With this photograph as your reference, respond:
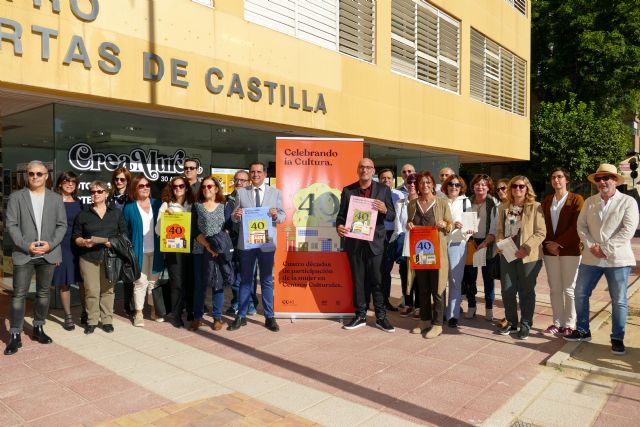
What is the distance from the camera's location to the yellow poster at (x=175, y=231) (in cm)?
619

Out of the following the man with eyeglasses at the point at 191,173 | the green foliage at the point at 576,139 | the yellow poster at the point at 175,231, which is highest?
the green foliage at the point at 576,139

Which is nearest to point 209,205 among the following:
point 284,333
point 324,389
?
point 284,333

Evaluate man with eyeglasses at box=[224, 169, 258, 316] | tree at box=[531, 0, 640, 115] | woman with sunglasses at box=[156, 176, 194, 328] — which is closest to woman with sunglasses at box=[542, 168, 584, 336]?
man with eyeglasses at box=[224, 169, 258, 316]

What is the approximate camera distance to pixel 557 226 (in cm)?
589

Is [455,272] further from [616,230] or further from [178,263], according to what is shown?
[178,263]

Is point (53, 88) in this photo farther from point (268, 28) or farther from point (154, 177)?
point (268, 28)

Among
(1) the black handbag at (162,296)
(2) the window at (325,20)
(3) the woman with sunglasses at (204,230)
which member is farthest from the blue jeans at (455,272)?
(2) the window at (325,20)

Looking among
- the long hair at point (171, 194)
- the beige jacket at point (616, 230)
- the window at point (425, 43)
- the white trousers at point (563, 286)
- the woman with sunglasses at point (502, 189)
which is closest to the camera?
the beige jacket at point (616, 230)

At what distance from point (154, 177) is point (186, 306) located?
131 inches

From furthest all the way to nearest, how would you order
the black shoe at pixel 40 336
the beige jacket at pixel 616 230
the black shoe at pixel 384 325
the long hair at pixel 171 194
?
1. the long hair at pixel 171 194
2. the black shoe at pixel 384 325
3. the black shoe at pixel 40 336
4. the beige jacket at pixel 616 230

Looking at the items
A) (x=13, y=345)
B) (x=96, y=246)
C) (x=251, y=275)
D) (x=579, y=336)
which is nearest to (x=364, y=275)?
(x=251, y=275)

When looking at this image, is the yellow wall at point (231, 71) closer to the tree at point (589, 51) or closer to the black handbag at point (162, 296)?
the black handbag at point (162, 296)

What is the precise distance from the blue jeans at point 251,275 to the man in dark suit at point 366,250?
989 mm

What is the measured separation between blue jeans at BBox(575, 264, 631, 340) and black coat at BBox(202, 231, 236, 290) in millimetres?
4058
